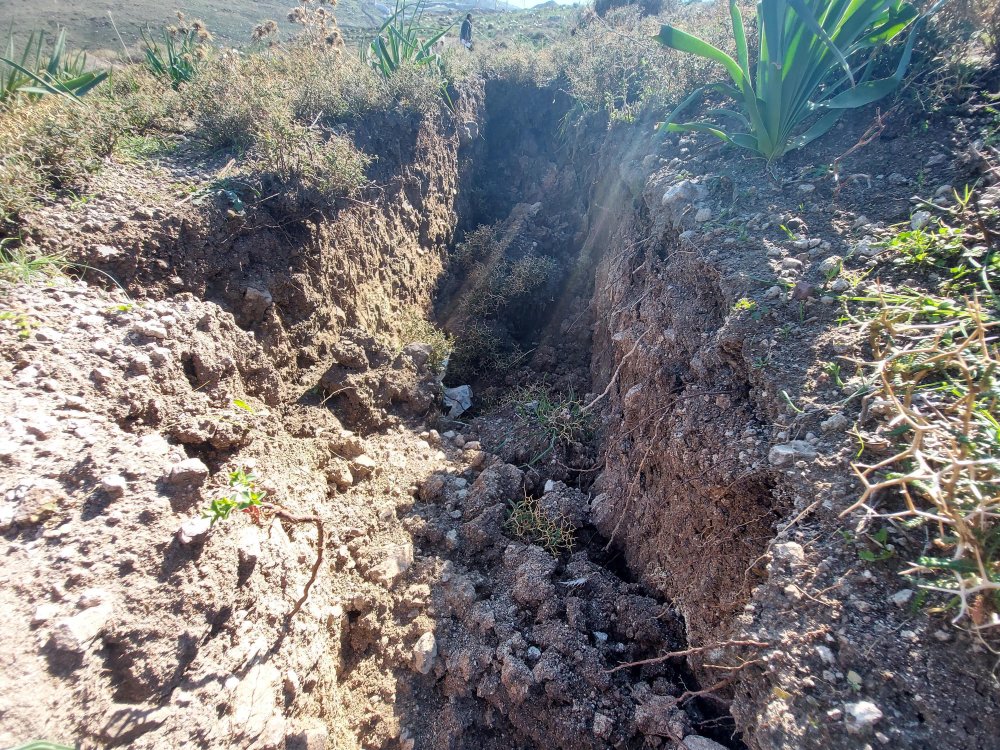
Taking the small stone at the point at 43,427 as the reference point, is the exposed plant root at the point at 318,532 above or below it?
below

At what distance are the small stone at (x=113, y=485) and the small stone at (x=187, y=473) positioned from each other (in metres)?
0.14

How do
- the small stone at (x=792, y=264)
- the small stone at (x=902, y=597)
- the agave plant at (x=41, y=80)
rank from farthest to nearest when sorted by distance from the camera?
1. the agave plant at (x=41, y=80)
2. the small stone at (x=792, y=264)
3. the small stone at (x=902, y=597)

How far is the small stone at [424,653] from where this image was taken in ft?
6.78

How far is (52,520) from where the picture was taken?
4.93 ft

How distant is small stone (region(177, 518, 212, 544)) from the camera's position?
1665mm

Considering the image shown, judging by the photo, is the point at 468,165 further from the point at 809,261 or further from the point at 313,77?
the point at 809,261

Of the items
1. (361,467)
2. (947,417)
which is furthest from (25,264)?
(947,417)

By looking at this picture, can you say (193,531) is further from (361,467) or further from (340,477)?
(361,467)

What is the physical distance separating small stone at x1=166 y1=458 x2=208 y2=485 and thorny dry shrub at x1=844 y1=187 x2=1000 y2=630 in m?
2.03

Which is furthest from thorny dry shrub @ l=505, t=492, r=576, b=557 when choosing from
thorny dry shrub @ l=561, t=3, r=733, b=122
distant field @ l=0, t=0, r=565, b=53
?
distant field @ l=0, t=0, r=565, b=53

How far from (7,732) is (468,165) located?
5.07 meters

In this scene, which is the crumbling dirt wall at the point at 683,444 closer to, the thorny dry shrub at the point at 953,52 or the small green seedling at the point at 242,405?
the thorny dry shrub at the point at 953,52

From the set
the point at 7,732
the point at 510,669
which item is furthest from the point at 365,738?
the point at 7,732

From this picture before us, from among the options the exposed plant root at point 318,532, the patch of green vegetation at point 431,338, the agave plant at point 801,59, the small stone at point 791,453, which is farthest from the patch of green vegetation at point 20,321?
the agave plant at point 801,59
